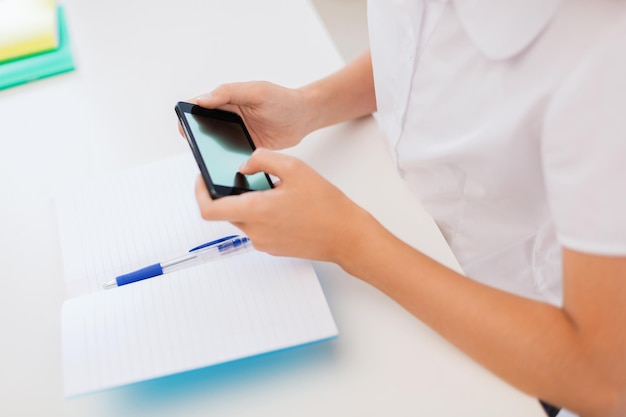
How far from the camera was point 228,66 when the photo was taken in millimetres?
846

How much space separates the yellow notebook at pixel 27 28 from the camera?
0.88m

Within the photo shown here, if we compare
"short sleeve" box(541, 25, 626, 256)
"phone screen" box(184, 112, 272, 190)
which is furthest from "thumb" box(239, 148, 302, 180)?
"short sleeve" box(541, 25, 626, 256)

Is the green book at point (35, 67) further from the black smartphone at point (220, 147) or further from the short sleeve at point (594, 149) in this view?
the short sleeve at point (594, 149)

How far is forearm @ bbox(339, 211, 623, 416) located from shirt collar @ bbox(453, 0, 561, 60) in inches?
7.6

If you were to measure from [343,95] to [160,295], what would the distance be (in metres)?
0.34

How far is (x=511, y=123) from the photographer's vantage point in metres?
0.53

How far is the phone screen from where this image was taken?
572 millimetres

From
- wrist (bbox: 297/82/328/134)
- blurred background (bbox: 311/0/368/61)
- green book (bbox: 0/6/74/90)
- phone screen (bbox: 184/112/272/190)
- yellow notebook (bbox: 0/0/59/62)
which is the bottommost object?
phone screen (bbox: 184/112/272/190)

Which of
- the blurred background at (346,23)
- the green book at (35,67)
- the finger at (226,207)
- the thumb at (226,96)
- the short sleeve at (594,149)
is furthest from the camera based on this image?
the blurred background at (346,23)

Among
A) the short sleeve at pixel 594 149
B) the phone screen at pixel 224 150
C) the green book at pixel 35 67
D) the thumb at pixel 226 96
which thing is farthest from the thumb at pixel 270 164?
the green book at pixel 35 67

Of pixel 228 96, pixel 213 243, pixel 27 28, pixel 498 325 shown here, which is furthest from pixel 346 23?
pixel 498 325

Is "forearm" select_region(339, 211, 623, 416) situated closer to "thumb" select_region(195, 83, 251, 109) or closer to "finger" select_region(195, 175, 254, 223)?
"finger" select_region(195, 175, 254, 223)

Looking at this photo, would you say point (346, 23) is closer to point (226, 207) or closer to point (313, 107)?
point (313, 107)

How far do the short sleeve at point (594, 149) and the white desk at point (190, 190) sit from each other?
0.15 m
